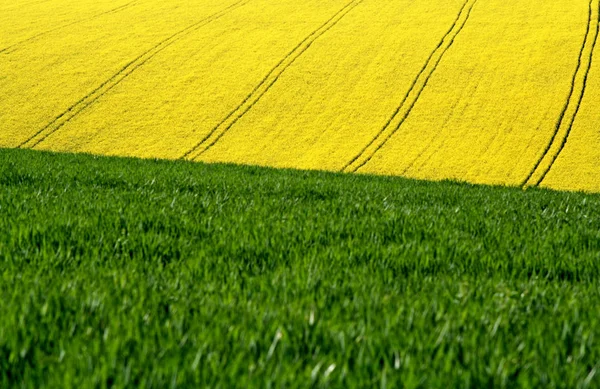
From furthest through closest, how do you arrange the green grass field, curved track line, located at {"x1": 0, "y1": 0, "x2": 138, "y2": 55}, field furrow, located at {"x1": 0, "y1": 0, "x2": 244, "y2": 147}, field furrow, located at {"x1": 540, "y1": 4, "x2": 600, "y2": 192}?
curved track line, located at {"x1": 0, "y1": 0, "x2": 138, "y2": 55} → field furrow, located at {"x1": 0, "y1": 0, "x2": 244, "y2": 147} → field furrow, located at {"x1": 540, "y1": 4, "x2": 600, "y2": 192} → the green grass field

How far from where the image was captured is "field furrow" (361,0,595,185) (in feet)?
91.8

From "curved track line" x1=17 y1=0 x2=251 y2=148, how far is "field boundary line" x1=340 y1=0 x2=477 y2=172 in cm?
1236

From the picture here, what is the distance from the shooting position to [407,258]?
502 centimetres

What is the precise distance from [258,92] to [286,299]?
32876 millimetres

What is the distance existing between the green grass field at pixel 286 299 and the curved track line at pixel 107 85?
25772 mm

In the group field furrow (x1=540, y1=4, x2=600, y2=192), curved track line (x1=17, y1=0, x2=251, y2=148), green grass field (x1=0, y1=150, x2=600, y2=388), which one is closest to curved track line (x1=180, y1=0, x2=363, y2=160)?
curved track line (x1=17, y1=0, x2=251, y2=148)

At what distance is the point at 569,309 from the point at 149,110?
31.9 meters

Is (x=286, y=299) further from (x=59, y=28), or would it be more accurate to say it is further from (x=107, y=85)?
(x=59, y=28)

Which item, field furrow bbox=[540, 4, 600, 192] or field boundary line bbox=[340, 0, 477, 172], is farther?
field boundary line bbox=[340, 0, 477, 172]

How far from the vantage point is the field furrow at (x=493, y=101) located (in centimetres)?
2797

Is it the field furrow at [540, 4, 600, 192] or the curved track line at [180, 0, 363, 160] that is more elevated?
the curved track line at [180, 0, 363, 160]

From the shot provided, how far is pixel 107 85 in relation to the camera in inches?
1467

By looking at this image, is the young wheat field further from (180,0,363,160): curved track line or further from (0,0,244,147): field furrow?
(0,0,244,147): field furrow

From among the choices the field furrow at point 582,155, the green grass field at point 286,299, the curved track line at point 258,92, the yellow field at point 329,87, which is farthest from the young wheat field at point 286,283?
the curved track line at point 258,92
